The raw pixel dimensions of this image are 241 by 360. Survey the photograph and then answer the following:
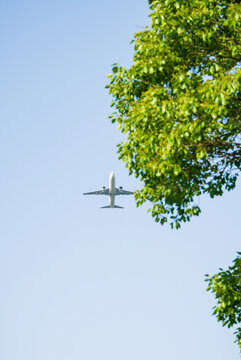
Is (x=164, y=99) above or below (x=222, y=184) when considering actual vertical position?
above

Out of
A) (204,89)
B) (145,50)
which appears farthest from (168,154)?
(145,50)

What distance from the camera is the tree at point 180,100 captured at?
1598 cm

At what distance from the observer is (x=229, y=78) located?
15648 millimetres

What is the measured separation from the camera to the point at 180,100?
16.1m

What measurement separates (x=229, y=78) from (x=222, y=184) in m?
4.48

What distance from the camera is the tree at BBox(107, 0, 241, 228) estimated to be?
629 inches

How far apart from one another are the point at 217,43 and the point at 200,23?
3.72ft

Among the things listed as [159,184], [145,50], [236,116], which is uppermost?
[145,50]

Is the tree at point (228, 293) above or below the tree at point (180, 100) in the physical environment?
below

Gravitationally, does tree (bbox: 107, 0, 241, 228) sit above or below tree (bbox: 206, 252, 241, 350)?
above

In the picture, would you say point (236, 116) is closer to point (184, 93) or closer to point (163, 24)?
point (184, 93)

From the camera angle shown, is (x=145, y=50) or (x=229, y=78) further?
(x=145, y=50)

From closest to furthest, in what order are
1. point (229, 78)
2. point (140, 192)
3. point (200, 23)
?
point (229, 78) → point (200, 23) → point (140, 192)

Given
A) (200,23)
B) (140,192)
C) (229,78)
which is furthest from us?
(140,192)
